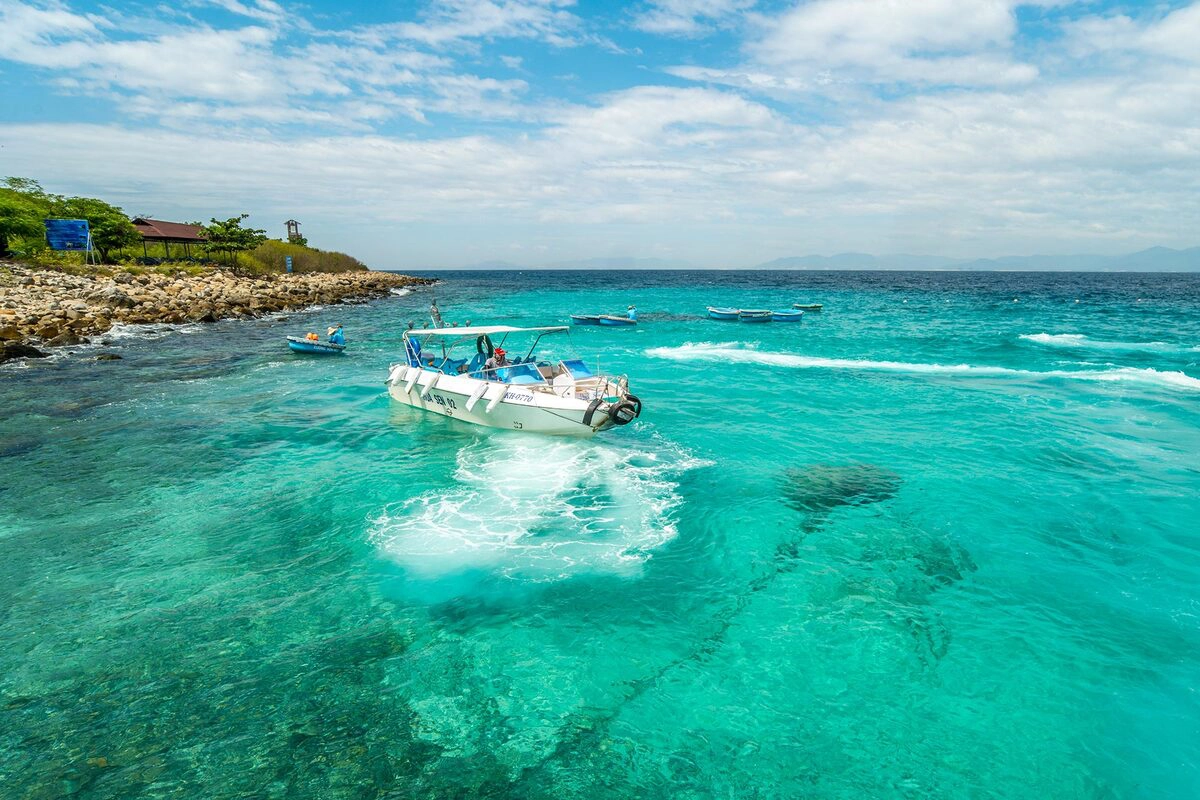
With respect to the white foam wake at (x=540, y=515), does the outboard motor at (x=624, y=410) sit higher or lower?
higher

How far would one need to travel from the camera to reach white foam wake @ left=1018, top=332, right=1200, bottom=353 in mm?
39156

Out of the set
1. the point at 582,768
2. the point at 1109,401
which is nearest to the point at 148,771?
the point at 582,768

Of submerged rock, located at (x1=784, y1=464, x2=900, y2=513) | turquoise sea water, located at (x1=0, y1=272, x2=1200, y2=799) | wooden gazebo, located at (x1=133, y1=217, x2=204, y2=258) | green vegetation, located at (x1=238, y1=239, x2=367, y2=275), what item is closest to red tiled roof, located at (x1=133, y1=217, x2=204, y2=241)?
wooden gazebo, located at (x1=133, y1=217, x2=204, y2=258)

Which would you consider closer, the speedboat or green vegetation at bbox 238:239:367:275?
the speedboat

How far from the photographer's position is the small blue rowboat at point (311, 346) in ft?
114

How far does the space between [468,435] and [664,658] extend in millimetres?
12535

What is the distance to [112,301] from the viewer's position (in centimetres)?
4438

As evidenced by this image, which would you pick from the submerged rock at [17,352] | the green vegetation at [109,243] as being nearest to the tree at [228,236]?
the green vegetation at [109,243]

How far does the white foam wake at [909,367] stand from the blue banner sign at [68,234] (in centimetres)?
6012

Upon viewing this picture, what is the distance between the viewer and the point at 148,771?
724 centimetres

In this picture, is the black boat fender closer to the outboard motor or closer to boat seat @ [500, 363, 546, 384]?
the outboard motor

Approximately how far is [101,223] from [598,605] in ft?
251

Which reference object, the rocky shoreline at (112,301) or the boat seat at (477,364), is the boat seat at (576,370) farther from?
the rocky shoreline at (112,301)

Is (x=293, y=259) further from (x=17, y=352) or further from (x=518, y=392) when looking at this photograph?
(x=518, y=392)
